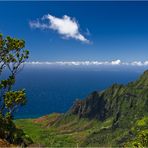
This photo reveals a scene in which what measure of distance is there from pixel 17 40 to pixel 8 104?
861 cm

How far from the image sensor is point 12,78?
156 ft

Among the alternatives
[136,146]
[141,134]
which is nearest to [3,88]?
[141,134]

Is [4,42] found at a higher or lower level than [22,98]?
higher

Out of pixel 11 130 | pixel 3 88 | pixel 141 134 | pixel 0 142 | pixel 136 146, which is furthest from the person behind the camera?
pixel 3 88

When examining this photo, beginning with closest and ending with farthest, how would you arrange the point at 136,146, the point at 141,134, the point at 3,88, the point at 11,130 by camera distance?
the point at 136,146, the point at 141,134, the point at 11,130, the point at 3,88

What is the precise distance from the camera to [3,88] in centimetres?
4725

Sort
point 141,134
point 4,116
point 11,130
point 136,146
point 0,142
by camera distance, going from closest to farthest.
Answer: point 136,146, point 141,134, point 0,142, point 11,130, point 4,116

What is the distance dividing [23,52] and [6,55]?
2.33 metres

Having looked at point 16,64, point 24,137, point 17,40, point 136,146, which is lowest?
point 24,137

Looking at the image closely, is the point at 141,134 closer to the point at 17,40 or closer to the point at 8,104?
the point at 8,104

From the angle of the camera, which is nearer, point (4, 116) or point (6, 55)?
point (4, 116)

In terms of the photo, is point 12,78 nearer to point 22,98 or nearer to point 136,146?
point 22,98

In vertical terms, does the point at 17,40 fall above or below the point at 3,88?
above

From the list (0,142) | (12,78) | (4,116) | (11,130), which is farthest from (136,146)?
(12,78)
